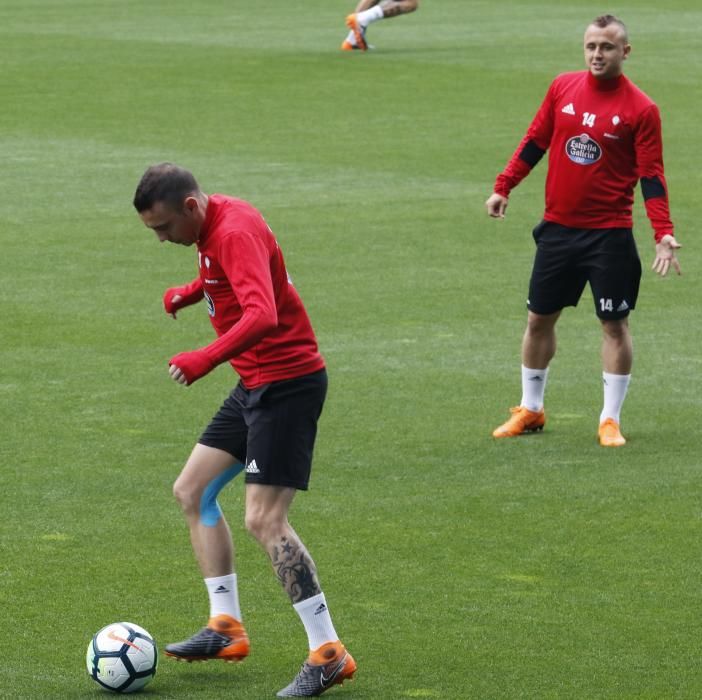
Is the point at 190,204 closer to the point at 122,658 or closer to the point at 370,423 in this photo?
the point at 122,658

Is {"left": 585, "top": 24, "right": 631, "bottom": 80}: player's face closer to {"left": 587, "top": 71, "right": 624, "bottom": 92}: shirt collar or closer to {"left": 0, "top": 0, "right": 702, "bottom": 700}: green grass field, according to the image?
{"left": 587, "top": 71, "right": 624, "bottom": 92}: shirt collar

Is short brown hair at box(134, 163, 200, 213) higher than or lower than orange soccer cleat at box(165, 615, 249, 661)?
higher

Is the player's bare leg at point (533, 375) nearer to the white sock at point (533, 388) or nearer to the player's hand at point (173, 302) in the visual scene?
the white sock at point (533, 388)

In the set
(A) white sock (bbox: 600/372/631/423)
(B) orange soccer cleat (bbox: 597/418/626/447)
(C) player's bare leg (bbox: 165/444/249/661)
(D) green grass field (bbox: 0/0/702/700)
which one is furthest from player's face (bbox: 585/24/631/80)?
(C) player's bare leg (bbox: 165/444/249/661)

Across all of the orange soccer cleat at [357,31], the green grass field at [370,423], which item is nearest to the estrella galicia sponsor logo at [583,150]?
the green grass field at [370,423]

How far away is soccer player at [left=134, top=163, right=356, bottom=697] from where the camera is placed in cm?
653

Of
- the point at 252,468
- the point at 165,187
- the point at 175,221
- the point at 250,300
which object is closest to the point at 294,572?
the point at 252,468

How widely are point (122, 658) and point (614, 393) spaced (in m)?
4.50

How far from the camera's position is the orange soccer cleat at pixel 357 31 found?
29312mm

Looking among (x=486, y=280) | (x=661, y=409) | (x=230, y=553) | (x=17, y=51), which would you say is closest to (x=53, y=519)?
(x=230, y=553)

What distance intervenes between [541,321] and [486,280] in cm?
421

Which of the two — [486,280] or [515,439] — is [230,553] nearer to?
[515,439]

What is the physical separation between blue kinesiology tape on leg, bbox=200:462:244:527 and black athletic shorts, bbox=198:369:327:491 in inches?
5.7

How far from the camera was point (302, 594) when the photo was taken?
678cm
